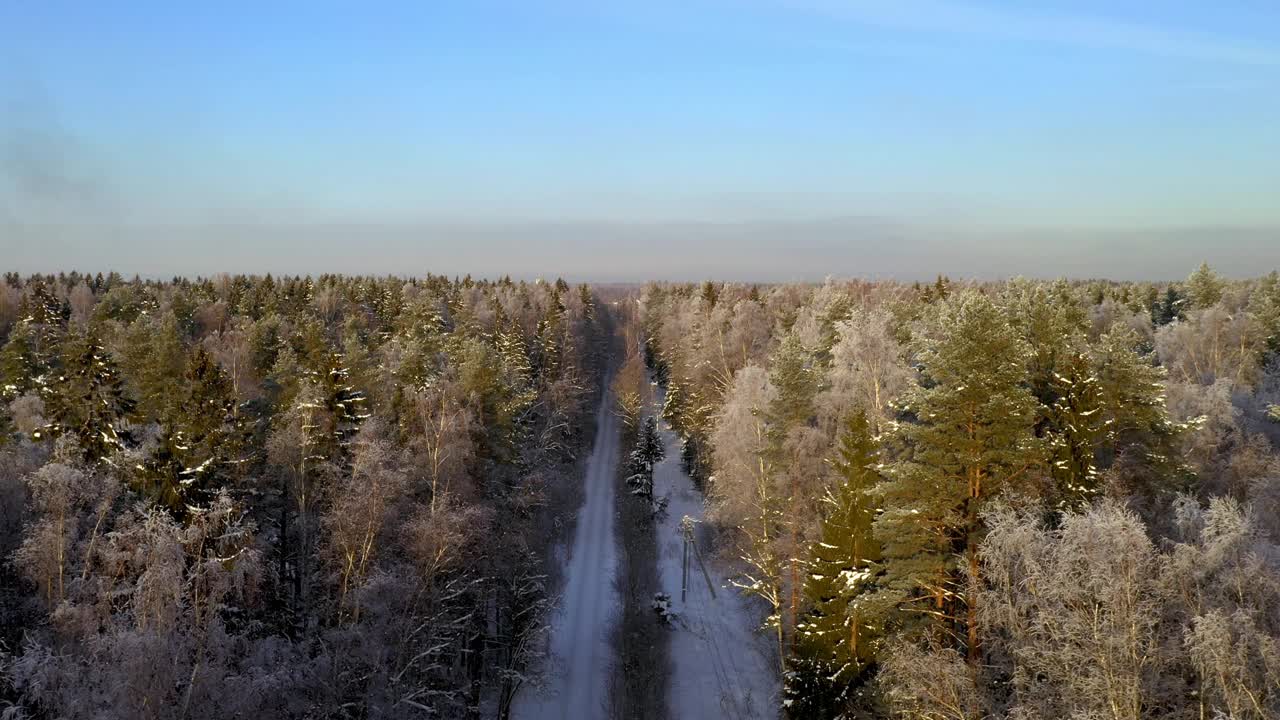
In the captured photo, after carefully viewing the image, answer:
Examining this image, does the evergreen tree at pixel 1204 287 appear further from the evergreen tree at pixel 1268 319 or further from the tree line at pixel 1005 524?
the tree line at pixel 1005 524

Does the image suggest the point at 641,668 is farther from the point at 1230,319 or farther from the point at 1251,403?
the point at 1230,319

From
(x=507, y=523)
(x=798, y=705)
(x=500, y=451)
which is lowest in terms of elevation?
(x=798, y=705)

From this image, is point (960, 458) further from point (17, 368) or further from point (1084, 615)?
point (17, 368)

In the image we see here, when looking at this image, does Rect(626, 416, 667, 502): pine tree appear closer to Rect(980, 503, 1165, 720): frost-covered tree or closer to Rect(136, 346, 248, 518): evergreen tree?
Rect(136, 346, 248, 518): evergreen tree

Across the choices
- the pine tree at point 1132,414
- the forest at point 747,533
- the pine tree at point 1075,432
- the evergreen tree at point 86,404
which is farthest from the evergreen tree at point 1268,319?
the evergreen tree at point 86,404

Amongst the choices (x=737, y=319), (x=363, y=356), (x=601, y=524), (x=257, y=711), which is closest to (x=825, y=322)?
(x=737, y=319)

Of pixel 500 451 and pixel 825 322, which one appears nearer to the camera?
pixel 500 451

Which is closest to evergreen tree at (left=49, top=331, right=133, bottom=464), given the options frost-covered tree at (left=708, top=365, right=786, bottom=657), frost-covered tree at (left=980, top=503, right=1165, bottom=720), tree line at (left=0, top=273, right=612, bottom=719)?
tree line at (left=0, top=273, right=612, bottom=719)
